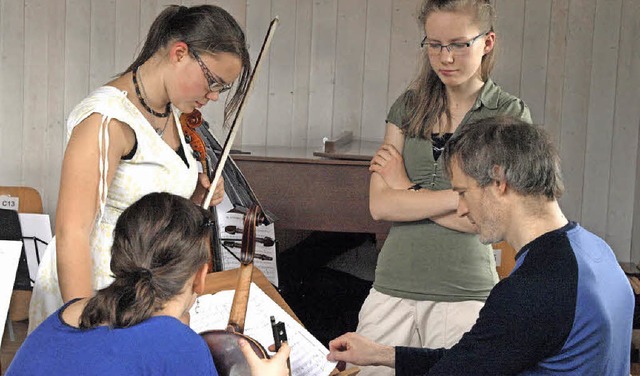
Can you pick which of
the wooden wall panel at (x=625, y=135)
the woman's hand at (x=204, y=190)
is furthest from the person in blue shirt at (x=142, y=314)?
the wooden wall panel at (x=625, y=135)

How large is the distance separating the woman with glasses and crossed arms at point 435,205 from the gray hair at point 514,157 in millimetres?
543

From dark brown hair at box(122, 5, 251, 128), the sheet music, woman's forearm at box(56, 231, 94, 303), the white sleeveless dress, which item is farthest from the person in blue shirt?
the sheet music

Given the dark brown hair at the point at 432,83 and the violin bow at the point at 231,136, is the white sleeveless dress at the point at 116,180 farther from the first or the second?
the dark brown hair at the point at 432,83

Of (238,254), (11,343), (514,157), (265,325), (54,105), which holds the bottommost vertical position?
(11,343)

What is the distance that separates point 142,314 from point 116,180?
59cm

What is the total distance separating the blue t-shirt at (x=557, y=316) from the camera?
1.68 meters

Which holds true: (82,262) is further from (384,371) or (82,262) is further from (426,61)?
(426,61)

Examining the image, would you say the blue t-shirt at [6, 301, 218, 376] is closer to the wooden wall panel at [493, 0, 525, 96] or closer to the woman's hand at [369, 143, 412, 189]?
the woman's hand at [369, 143, 412, 189]

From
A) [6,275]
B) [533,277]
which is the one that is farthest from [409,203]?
[6,275]

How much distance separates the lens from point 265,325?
2.12 metres

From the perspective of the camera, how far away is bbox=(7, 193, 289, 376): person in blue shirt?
154cm

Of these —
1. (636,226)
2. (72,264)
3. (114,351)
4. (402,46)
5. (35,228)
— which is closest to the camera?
(114,351)

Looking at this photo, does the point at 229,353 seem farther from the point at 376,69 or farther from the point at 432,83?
the point at 376,69

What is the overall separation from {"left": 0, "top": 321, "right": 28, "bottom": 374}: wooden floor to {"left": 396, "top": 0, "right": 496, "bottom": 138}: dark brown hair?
8.11 ft
